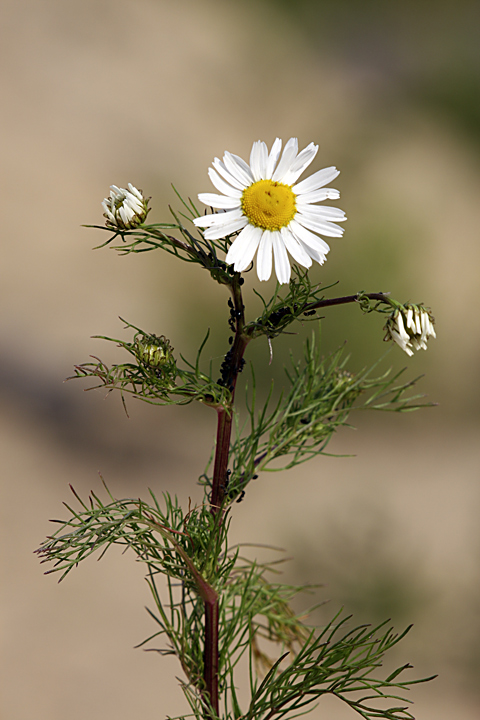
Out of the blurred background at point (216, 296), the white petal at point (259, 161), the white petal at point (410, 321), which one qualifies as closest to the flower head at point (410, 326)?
the white petal at point (410, 321)

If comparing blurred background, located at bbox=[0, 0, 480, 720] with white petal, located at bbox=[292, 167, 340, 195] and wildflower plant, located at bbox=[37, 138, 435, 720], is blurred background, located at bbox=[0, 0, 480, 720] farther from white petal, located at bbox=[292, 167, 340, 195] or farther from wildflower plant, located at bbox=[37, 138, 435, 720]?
white petal, located at bbox=[292, 167, 340, 195]

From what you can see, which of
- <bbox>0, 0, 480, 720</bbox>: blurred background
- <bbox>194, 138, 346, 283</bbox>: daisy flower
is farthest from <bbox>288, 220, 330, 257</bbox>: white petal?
<bbox>0, 0, 480, 720</bbox>: blurred background

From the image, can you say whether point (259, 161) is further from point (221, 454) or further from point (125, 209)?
point (221, 454)

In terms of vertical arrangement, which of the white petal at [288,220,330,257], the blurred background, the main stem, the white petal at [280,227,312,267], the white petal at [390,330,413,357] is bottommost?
the main stem

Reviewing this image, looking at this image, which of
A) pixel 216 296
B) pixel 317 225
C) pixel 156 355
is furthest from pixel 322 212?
pixel 216 296

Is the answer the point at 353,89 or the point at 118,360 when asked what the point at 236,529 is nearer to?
the point at 118,360

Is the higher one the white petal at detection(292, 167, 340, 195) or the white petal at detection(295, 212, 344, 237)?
the white petal at detection(292, 167, 340, 195)

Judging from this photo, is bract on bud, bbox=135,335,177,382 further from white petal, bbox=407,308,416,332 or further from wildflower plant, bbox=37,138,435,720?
white petal, bbox=407,308,416,332

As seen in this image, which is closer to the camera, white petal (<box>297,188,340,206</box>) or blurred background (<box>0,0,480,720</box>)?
white petal (<box>297,188,340,206</box>)
